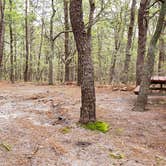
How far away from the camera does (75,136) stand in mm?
5504

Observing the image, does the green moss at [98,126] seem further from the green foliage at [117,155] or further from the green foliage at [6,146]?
the green foliage at [6,146]

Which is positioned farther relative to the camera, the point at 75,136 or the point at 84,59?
the point at 84,59

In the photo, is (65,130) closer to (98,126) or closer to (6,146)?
(98,126)

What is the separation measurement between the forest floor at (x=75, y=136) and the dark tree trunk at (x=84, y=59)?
42cm

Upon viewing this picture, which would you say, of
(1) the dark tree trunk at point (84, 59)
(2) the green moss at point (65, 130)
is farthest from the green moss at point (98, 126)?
(2) the green moss at point (65, 130)

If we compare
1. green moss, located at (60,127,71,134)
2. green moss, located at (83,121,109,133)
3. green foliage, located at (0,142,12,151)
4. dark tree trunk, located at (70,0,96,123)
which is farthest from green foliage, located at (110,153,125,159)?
green foliage, located at (0,142,12,151)

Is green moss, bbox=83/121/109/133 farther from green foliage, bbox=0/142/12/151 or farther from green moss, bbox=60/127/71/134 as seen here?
green foliage, bbox=0/142/12/151

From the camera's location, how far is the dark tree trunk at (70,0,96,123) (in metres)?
5.84

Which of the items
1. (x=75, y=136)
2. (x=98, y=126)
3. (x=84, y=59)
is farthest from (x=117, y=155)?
(x=84, y=59)

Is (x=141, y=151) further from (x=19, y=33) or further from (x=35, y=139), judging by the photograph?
(x=19, y=33)

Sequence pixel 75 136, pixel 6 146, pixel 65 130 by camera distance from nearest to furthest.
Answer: pixel 6 146 → pixel 75 136 → pixel 65 130

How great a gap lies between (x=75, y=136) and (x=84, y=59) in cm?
163

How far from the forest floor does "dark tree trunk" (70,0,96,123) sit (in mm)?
415

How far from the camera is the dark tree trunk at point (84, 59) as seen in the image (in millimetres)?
5844
